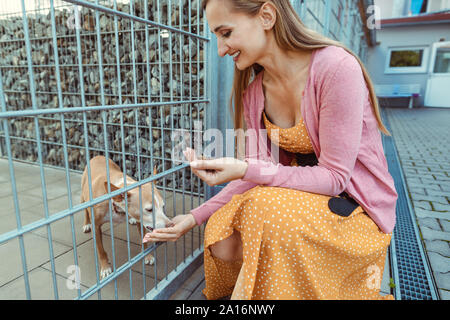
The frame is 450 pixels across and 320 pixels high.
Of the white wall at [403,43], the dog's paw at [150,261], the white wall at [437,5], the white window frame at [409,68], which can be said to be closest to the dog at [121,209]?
the dog's paw at [150,261]

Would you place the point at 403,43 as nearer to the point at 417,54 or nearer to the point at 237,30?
the point at 417,54

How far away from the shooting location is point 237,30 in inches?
45.3

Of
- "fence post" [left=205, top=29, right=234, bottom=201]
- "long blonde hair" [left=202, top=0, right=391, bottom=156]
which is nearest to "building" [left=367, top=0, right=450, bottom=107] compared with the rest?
"fence post" [left=205, top=29, right=234, bottom=201]

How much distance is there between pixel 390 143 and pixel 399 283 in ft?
14.6

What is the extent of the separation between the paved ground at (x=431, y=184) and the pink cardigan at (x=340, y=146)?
0.84m

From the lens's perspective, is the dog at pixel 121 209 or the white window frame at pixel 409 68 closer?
the dog at pixel 121 209

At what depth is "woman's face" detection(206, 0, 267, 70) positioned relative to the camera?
1.12 meters

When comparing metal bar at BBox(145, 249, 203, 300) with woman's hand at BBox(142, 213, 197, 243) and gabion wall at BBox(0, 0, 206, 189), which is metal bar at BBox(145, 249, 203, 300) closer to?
woman's hand at BBox(142, 213, 197, 243)

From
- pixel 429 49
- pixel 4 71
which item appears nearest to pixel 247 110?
pixel 4 71

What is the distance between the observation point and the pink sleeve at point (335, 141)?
1115mm

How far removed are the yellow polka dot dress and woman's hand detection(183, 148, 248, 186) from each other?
0.10 m

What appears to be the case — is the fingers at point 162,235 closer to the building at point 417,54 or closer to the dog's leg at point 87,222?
the dog's leg at point 87,222

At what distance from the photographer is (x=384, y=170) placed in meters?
1.29
